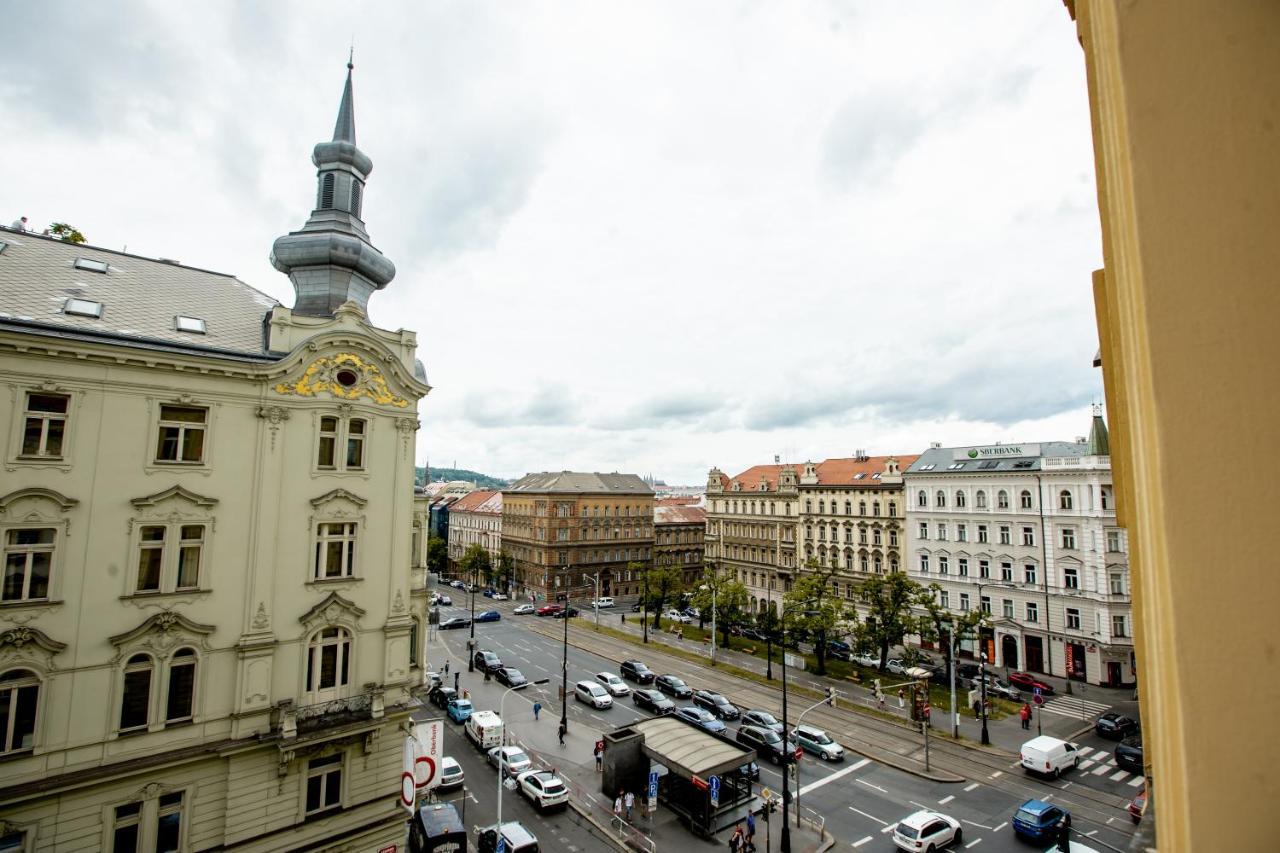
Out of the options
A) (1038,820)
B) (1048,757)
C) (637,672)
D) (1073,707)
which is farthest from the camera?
(637,672)

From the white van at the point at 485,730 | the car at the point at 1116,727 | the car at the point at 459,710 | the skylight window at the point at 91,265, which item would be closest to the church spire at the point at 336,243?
the skylight window at the point at 91,265

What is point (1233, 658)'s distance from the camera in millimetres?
1294

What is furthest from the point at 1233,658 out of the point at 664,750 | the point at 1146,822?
the point at 664,750

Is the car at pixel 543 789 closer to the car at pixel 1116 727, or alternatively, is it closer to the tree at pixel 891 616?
the tree at pixel 891 616

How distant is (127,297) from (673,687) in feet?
114

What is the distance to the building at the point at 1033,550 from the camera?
4188 centimetres

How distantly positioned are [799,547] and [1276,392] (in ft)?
207

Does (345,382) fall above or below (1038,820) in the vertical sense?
above

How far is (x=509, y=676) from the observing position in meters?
43.0

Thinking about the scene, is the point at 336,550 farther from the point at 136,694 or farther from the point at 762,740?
the point at 762,740

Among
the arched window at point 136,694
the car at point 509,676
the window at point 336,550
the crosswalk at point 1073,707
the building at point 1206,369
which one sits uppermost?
the building at point 1206,369

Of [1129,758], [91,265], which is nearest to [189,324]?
[91,265]

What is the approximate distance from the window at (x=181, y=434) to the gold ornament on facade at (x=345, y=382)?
6.99 feet

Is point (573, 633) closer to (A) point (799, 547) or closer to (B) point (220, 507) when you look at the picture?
(A) point (799, 547)
